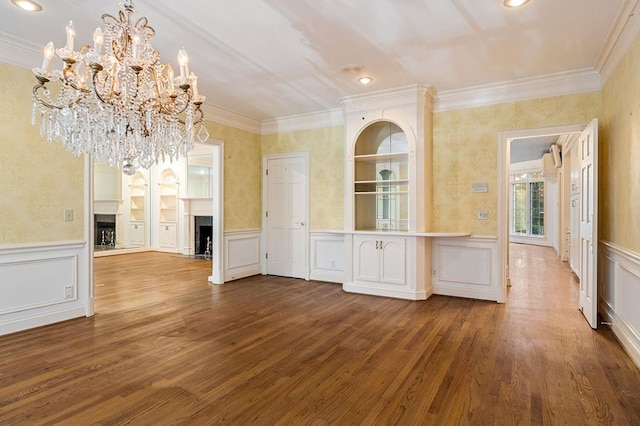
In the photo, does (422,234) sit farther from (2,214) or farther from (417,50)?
(2,214)

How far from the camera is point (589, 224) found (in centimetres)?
383

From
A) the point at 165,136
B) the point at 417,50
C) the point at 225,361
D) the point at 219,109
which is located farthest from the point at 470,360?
the point at 219,109

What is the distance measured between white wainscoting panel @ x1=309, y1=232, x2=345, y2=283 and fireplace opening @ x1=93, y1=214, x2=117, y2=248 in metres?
6.97

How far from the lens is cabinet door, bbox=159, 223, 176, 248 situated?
9.93 m

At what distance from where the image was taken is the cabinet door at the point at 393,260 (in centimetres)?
482

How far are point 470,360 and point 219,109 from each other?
4750 mm

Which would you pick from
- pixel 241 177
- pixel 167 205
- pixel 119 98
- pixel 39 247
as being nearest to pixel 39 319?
pixel 39 247

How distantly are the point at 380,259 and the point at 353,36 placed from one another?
9.36 ft

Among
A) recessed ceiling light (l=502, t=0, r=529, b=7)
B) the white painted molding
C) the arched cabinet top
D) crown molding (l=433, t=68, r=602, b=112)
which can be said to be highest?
recessed ceiling light (l=502, t=0, r=529, b=7)

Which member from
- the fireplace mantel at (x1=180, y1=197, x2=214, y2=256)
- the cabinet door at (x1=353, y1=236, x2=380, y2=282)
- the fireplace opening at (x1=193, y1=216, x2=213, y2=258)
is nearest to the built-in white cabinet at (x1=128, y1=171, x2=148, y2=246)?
the fireplace mantel at (x1=180, y1=197, x2=214, y2=256)

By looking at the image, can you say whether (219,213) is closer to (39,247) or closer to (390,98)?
(39,247)

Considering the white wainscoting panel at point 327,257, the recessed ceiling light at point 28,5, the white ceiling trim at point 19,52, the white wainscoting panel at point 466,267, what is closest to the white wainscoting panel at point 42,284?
the white ceiling trim at point 19,52

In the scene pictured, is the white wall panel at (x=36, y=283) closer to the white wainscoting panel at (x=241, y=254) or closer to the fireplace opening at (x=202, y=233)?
the white wainscoting panel at (x=241, y=254)

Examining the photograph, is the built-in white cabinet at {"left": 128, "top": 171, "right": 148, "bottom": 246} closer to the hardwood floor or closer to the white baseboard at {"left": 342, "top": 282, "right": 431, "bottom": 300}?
the hardwood floor
